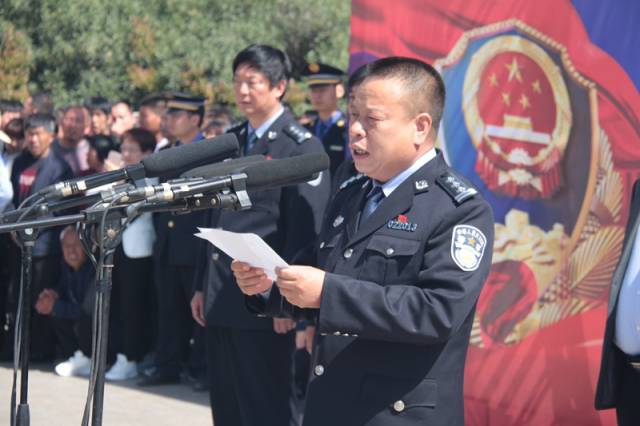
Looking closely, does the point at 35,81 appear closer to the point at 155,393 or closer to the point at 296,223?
the point at 155,393

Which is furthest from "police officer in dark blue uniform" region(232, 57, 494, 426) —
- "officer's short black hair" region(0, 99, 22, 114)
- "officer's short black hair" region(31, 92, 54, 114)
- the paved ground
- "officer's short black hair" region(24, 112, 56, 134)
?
"officer's short black hair" region(31, 92, 54, 114)

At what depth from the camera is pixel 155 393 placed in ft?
23.0

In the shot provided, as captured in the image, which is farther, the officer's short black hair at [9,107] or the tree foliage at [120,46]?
the tree foliage at [120,46]

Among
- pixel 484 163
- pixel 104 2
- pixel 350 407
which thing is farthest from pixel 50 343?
pixel 104 2

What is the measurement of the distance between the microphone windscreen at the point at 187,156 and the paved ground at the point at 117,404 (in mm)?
3314

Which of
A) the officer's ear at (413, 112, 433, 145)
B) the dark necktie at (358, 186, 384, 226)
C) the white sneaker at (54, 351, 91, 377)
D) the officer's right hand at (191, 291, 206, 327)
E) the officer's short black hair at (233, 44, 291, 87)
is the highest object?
the officer's short black hair at (233, 44, 291, 87)

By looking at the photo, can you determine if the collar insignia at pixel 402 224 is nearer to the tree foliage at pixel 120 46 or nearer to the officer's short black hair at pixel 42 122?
the officer's short black hair at pixel 42 122

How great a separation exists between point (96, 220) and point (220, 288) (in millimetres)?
2368

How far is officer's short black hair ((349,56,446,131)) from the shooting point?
10.1ft

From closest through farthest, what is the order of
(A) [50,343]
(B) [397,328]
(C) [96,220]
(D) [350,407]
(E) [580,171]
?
(C) [96,220], (B) [397,328], (D) [350,407], (E) [580,171], (A) [50,343]

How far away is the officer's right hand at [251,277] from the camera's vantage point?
9.76 ft

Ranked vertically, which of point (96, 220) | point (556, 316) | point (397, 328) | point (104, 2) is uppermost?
point (104, 2)

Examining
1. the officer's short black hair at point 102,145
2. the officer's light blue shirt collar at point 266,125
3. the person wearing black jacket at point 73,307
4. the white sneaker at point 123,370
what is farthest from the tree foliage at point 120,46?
the officer's light blue shirt collar at point 266,125

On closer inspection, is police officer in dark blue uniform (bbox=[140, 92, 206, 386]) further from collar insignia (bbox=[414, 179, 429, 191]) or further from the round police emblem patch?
the round police emblem patch
